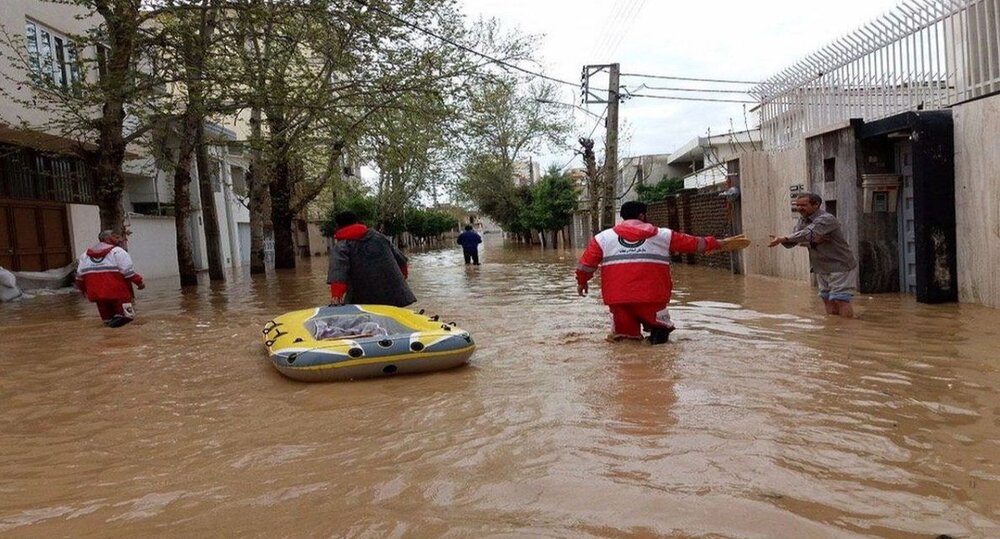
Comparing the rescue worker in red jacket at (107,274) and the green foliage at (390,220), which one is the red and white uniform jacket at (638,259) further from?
the green foliage at (390,220)

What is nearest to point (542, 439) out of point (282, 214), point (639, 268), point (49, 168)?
point (639, 268)

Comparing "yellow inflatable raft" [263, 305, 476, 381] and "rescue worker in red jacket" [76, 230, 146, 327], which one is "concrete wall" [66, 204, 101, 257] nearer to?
"rescue worker in red jacket" [76, 230, 146, 327]

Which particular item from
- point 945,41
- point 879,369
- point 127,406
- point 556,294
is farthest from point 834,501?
point 556,294

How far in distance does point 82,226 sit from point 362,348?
17.4 meters

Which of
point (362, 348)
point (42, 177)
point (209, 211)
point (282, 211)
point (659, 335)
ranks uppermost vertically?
point (42, 177)

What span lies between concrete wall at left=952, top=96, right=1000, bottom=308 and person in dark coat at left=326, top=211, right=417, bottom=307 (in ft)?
21.9

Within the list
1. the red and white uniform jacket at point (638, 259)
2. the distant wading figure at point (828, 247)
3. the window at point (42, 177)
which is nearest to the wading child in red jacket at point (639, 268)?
the red and white uniform jacket at point (638, 259)

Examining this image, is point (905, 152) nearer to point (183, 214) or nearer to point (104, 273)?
point (104, 273)

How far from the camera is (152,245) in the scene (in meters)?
24.4

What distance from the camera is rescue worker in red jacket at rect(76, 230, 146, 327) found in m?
9.98

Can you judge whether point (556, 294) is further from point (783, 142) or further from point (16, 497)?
point (16, 497)

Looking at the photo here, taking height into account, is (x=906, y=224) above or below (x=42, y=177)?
below

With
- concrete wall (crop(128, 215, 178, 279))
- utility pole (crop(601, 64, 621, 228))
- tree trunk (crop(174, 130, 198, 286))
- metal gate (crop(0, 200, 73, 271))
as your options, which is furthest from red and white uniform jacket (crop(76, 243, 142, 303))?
utility pole (crop(601, 64, 621, 228))

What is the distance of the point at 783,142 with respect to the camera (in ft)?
43.9
